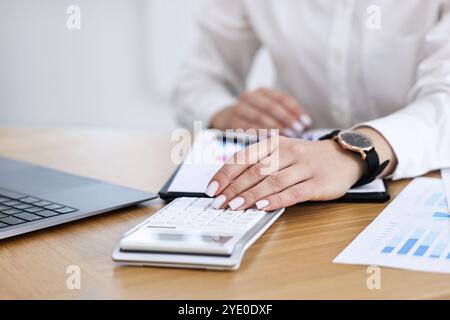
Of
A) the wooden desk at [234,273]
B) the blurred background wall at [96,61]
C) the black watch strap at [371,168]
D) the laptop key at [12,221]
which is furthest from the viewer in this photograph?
the blurred background wall at [96,61]

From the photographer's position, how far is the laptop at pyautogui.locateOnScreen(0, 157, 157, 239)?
0.69 metres

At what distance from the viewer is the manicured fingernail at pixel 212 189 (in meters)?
0.73

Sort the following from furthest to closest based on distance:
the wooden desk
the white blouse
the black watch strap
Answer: the white blouse
the black watch strap
the wooden desk

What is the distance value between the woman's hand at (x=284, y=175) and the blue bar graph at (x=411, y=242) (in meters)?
0.13

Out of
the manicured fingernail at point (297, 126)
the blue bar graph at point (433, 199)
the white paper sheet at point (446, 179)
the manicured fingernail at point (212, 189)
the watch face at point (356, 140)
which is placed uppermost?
the watch face at point (356, 140)

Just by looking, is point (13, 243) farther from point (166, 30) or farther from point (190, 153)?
point (166, 30)

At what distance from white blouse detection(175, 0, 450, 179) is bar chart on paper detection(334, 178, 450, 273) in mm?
180

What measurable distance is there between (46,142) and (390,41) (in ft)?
2.06

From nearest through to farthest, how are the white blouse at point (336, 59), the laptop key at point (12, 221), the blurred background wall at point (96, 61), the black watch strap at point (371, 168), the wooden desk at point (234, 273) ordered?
the wooden desk at point (234, 273)
the laptop key at point (12, 221)
the black watch strap at point (371, 168)
the white blouse at point (336, 59)
the blurred background wall at point (96, 61)

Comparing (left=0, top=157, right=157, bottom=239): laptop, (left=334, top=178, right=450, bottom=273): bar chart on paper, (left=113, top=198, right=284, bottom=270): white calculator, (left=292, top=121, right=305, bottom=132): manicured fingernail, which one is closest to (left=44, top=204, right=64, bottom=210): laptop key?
(left=0, top=157, right=157, bottom=239): laptop

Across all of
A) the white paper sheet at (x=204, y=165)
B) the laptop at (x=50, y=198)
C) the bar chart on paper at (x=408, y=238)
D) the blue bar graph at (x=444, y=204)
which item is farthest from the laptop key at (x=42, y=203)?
the blue bar graph at (x=444, y=204)

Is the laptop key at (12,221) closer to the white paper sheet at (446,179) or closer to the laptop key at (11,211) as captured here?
the laptop key at (11,211)

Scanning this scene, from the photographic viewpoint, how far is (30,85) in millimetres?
2809

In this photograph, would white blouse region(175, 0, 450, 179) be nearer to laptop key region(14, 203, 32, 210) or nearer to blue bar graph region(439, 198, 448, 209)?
blue bar graph region(439, 198, 448, 209)
